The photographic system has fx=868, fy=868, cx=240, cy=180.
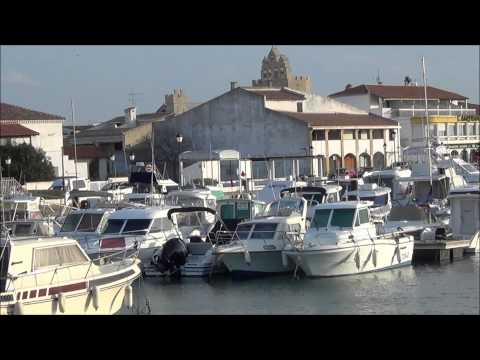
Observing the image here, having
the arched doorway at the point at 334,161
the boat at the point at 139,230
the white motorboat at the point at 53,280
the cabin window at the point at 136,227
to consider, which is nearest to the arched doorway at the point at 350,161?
the arched doorway at the point at 334,161

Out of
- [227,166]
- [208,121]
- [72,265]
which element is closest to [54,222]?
[72,265]

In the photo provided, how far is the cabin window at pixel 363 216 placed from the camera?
57.3 feet

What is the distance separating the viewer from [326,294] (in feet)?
50.8

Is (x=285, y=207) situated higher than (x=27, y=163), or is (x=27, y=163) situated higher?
(x=27, y=163)

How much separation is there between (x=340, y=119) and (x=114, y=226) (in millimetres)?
27117

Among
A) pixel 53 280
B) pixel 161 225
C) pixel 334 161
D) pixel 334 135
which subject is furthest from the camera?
pixel 334 135

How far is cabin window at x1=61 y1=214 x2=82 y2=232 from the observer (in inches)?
727

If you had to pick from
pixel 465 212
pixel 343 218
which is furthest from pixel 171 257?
pixel 465 212

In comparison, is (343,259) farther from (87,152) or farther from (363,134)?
(87,152)

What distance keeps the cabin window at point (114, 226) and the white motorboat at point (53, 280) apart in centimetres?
552
